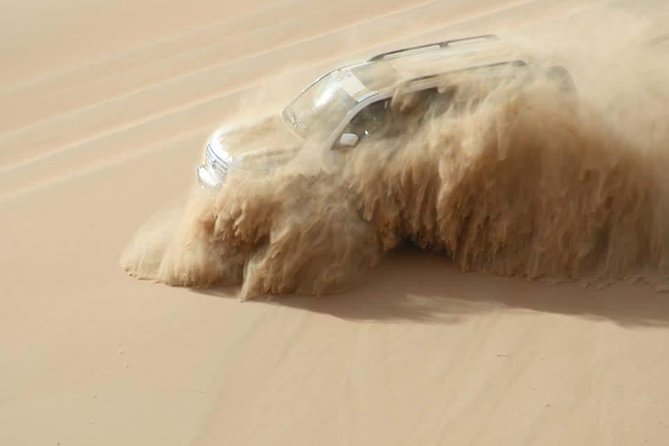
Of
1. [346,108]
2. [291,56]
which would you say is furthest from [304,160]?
[291,56]

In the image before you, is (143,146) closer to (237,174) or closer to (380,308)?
(237,174)

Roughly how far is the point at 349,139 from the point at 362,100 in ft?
1.22

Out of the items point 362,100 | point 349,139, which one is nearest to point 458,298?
point 349,139

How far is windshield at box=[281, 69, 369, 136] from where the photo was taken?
9.29m

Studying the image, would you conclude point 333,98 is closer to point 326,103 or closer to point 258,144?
point 326,103

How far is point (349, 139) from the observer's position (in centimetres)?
910

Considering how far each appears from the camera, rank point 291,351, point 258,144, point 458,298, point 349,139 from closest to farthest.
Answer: point 291,351, point 458,298, point 349,139, point 258,144

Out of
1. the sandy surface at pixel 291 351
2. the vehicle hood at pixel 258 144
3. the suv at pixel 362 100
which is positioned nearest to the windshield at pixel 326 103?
the suv at pixel 362 100

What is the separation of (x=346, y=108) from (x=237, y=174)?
3.77 ft

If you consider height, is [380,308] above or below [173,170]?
below

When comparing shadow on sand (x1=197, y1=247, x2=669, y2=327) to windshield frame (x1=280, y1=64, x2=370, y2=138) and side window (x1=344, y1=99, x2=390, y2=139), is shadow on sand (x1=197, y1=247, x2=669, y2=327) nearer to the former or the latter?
side window (x1=344, y1=99, x2=390, y2=139)

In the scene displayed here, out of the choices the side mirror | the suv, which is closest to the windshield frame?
the suv

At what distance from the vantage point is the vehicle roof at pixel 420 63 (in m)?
9.23

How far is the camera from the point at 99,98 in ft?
50.9
